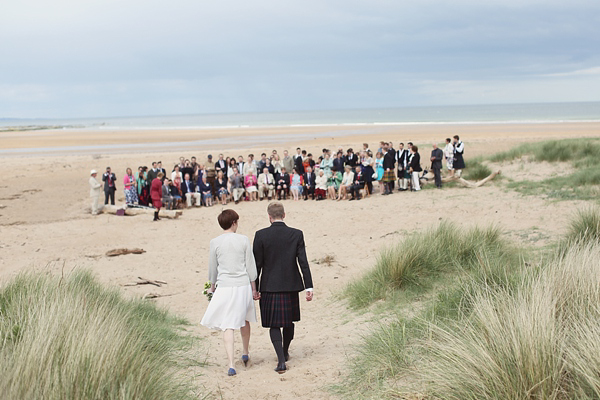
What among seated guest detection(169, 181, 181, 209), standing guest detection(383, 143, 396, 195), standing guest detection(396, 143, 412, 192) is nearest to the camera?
seated guest detection(169, 181, 181, 209)

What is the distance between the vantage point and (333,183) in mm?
19031

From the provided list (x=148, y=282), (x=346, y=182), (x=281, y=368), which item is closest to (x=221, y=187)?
(x=346, y=182)

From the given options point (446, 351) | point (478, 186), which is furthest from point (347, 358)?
point (478, 186)

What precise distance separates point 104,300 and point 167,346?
111cm

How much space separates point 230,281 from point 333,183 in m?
13.6

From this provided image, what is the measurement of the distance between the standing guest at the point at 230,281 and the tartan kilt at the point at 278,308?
22 centimetres

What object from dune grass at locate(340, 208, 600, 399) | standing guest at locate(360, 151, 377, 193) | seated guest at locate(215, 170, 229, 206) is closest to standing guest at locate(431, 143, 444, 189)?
standing guest at locate(360, 151, 377, 193)

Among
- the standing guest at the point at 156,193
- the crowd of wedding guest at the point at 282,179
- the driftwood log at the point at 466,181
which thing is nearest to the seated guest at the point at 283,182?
the crowd of wedding guest at the point at 282,179

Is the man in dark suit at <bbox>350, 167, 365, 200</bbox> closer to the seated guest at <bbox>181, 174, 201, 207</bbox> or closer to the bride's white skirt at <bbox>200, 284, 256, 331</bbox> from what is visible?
the seated guest at <bbox>181, 174, 201, 207</bbox>

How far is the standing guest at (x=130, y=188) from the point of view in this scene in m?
18.0

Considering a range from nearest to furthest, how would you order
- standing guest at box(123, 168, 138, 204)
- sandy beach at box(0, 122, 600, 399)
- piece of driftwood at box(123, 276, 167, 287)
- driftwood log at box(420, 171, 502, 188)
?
1. sandy beach at box(0, 122, 600, 399)
2. piece of driftwood at box(123, 276, 167, 287)
3. driftwood log at box(420, 171, 502, 188)
4. standing guest at box(123, 168, 138, 204)

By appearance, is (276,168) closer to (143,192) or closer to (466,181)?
(143,192)

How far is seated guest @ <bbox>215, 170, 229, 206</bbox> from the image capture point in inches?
745

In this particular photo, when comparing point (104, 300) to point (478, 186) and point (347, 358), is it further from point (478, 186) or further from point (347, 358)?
point (478, 186)
